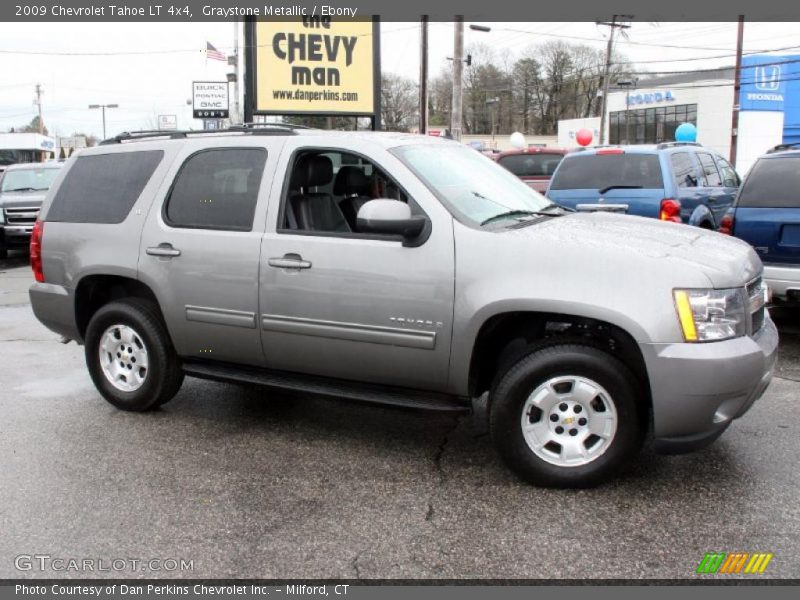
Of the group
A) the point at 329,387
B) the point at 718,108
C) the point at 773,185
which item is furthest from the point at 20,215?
the point at 718,108

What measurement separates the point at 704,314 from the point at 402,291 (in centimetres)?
152

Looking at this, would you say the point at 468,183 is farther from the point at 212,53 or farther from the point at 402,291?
the point at 212,53

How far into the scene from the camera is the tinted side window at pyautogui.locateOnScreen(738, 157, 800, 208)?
6824 mm

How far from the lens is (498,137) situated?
80.4 meters

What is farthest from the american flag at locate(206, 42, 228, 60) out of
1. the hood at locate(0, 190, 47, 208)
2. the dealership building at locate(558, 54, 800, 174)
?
the dealership building at locate(558, 54, 800, 174)

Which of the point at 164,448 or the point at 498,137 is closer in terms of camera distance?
the point at 164,448

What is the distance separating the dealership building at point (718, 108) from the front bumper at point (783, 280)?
39.2 metres

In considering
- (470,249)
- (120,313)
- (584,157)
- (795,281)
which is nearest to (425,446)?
(470,249)

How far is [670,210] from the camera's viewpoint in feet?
27.4

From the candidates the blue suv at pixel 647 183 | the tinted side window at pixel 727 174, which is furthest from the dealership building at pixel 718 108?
the blue suv at pixel 647 183

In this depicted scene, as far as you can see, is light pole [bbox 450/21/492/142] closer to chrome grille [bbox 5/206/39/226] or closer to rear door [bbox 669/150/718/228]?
chrome grille [bbox 5/206/39/226]

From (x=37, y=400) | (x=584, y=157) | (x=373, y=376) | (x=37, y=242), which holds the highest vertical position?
(x=584, y=157)
